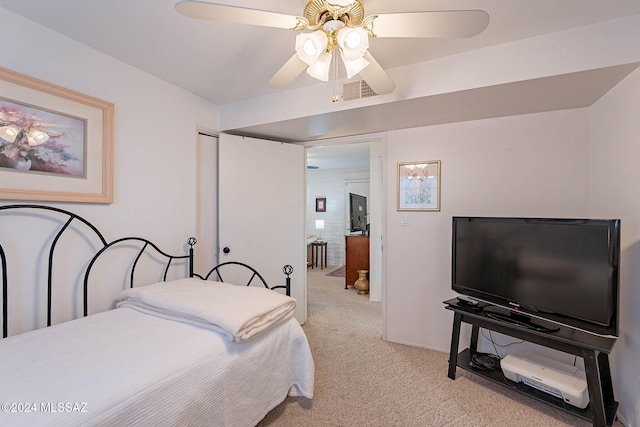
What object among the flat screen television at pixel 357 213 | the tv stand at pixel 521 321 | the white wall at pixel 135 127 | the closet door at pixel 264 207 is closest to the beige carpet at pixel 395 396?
the tv stand at pixel 521 321

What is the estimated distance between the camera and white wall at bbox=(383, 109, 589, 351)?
84.4 inches

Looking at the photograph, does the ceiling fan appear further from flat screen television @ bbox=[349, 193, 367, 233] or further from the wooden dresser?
flat screen television @ bbox=[349, 193, 367, 233]

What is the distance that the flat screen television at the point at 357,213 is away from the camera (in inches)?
203

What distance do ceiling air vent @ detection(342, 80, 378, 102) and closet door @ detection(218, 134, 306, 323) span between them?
1101mm

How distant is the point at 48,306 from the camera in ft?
5.24

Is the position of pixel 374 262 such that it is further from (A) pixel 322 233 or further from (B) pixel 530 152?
(A) pixel 322 233

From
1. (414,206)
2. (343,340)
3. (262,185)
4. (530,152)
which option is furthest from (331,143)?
(343,340)

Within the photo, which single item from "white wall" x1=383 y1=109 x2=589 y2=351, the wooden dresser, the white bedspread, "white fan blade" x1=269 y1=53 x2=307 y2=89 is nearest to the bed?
the white bedspread

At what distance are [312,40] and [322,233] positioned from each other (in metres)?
5.87

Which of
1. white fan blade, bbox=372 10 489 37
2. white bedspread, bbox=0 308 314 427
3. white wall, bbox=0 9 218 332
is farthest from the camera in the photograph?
white wall, bbox=0 9 218 332

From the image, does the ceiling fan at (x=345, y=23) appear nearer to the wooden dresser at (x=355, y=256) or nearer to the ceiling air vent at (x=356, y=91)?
the ceiling air vent at (x=356, y=91)

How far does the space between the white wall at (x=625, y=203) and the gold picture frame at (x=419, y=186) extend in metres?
1.07

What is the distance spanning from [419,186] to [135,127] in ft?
7.68

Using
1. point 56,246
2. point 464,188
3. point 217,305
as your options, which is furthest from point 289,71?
point 464,188
